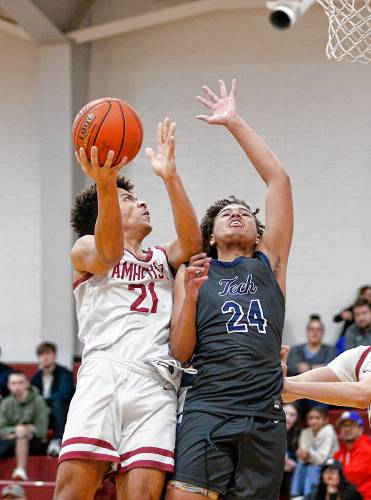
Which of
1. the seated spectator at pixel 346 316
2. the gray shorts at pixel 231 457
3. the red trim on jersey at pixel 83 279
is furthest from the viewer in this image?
the seated spectator at pixel 346 316

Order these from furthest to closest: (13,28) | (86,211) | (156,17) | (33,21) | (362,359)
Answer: (13,28)
(156,17)
(33,21)
(86,211)
(362,359)

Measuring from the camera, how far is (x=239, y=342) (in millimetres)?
4035

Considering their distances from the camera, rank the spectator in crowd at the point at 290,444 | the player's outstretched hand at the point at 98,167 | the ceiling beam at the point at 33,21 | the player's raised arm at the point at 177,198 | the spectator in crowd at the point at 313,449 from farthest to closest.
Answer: the ceiling beam at the point at 33,21, the spectator in crowd at the point at 290,444, the spectator in crowd at the point at 313,449, the player's raised arm at the point at 177,198, the player's outstretched hand at the point at 98,167

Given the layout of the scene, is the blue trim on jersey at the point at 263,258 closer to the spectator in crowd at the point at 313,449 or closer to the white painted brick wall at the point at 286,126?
the spectator in crowd at the point at 313,449

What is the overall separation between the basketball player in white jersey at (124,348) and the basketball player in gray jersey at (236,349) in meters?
0.11

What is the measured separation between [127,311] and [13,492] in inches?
169

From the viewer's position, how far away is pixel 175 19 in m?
12.1

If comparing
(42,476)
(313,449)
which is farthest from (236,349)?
(42,476)

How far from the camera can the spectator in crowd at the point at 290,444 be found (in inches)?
345

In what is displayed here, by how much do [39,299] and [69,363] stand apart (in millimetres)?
1201

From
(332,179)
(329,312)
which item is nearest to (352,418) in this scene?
(329,312)

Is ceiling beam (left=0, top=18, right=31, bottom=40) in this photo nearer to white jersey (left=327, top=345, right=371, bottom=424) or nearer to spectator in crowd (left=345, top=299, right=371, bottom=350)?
spectator in crowd (left=345, top=299, right=371, bottom=350)

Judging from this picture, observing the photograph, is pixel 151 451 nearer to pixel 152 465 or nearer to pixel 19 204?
pixel 152 465

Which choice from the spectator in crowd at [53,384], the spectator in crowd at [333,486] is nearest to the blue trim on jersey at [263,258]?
the spectator in crowd at [333,486]
